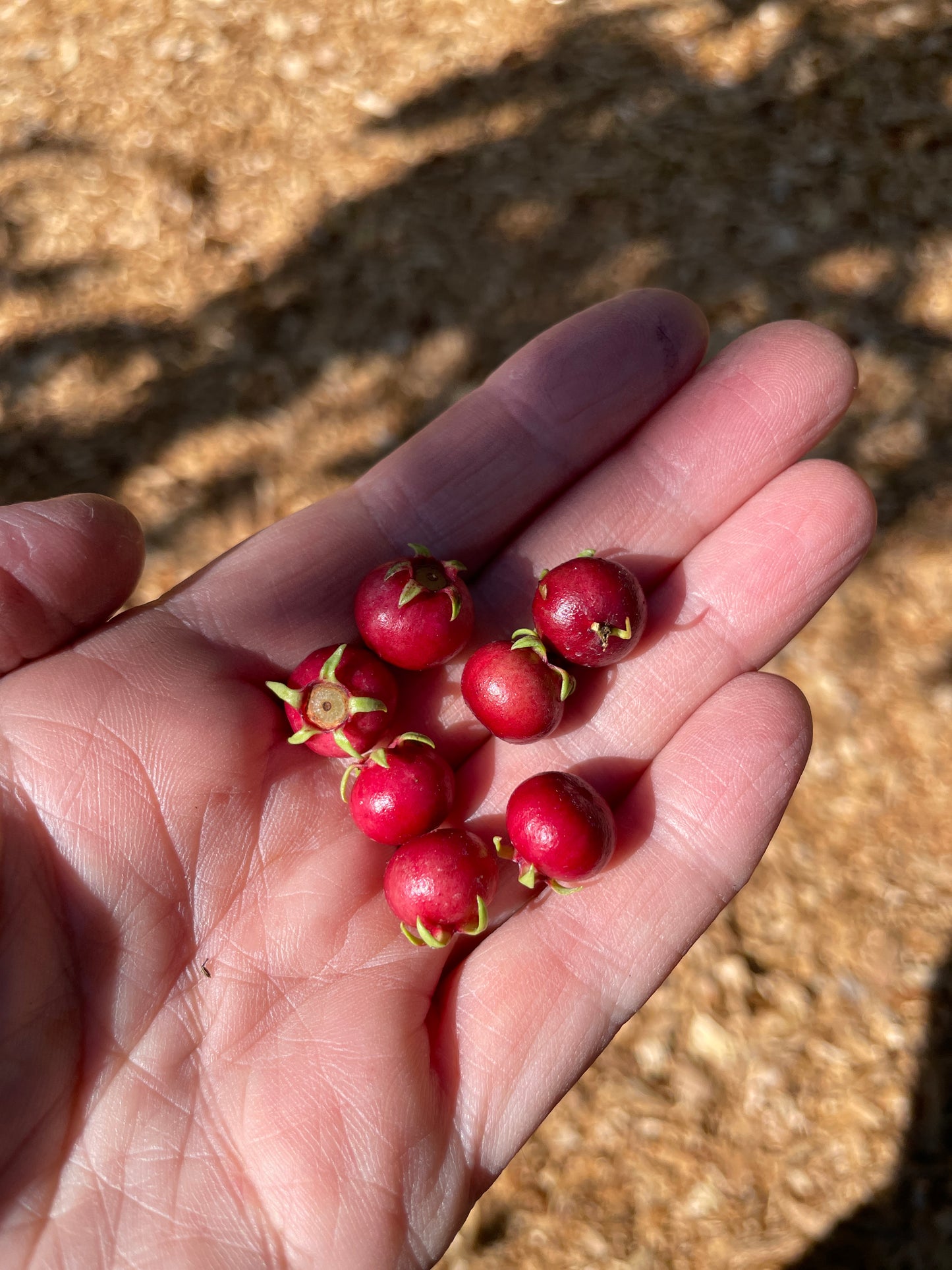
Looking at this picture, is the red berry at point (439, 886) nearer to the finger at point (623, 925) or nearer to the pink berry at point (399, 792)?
the pink berry at point (399, 792)

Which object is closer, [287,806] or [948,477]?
[287,806]

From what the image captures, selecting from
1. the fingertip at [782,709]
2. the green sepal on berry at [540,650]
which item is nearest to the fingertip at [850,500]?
the fingertip at [782,709]

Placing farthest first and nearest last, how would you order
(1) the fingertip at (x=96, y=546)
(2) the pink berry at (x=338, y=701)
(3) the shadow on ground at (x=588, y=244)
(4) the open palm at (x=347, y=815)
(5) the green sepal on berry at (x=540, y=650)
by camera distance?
(3) the shadow on ground at (x=588, y=244) → (5) the green sepal on berry at (x=540, y=650) → (2) the pink berry at (x=338, y=701) → (1) the fingertip at (x=96, y=546) → (4) the open palm at (x=347, y=815)

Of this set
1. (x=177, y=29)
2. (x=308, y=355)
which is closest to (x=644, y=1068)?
(x=308, y=355)

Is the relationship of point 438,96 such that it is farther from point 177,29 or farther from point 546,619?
point 546,619

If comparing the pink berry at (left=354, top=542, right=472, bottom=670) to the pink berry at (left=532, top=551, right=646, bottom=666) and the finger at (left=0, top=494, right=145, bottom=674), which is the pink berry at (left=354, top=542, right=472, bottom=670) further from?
the finger at (left=0, top=494, right=145, bottom=674)

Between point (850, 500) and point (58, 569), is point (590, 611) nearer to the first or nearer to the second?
point (850, 500)
